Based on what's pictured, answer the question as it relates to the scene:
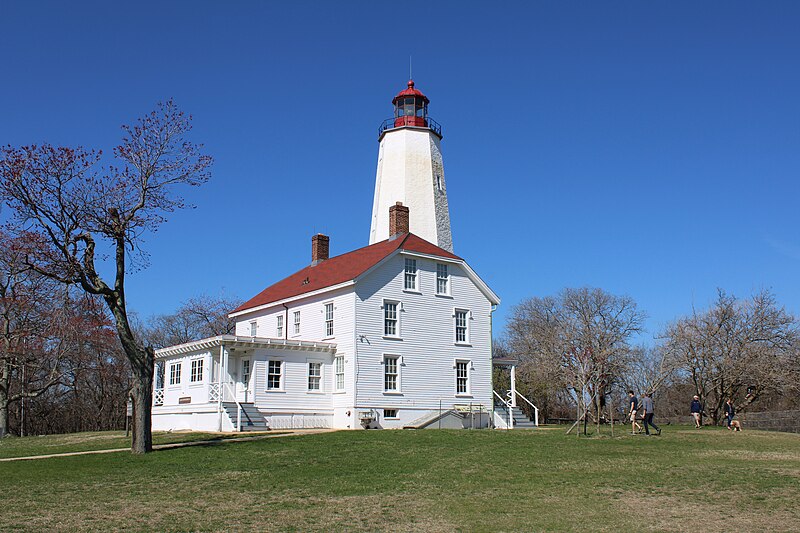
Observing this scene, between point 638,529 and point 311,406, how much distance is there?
70.8 feet

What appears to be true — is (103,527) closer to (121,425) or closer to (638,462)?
(638,462)

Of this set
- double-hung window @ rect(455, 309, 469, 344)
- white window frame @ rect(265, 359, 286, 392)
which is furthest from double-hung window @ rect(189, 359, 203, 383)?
double-hung window @ rect(455, 309, 469, 344)

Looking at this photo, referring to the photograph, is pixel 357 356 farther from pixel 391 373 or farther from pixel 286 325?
pixel 286 325

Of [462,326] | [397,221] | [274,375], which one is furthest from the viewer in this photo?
[397,221]

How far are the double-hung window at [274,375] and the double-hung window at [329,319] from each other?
8.81 feet

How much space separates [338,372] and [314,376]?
989mm

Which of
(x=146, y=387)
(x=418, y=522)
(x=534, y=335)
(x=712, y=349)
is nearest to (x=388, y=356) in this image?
(x=146, y=387)

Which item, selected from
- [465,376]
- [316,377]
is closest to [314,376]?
[316,377]

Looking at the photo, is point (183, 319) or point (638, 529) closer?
point (638, 529)

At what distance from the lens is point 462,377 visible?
34.1 meters

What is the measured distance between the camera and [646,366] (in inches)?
2244

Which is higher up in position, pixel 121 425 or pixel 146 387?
pixel 146 387

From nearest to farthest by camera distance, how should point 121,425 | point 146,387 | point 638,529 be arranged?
point 638,529 < point 146,387 < point 121,425

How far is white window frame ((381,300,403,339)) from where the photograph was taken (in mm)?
31766
